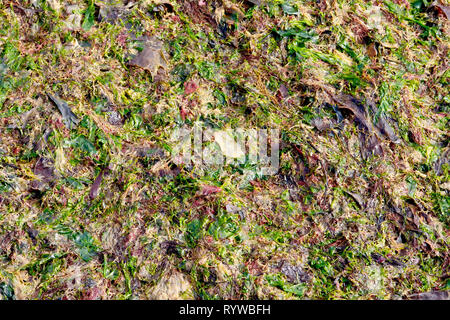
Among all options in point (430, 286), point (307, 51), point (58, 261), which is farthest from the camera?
point (307, 51)

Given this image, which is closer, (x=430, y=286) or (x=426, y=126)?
(x=430, y=286)

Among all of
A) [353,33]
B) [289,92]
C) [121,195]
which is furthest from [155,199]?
[353,33]

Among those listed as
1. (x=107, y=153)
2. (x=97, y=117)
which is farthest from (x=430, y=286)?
(x=97, y=117)

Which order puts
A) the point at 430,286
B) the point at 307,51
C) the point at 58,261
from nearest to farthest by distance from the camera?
the point at 58,261
the point at 430,286
the point at 307,51

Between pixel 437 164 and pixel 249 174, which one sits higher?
pixel 437 164

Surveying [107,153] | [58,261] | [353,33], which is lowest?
[58,261]

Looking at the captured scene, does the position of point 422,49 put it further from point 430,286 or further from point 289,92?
point 430,286

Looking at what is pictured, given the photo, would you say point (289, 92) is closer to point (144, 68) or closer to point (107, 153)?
point (144, 68)
